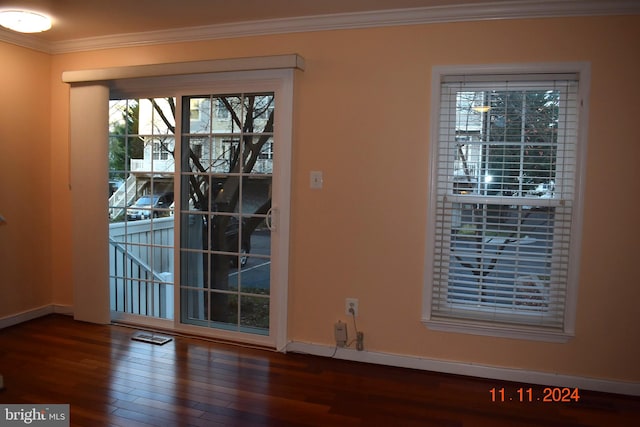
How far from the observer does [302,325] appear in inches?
134

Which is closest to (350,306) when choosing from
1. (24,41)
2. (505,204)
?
(505,204)

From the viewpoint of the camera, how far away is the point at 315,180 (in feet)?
10.9

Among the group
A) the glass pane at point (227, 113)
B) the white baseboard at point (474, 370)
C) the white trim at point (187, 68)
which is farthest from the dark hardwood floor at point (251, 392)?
the white trim at point (187, 68)

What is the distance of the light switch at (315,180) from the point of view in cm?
330

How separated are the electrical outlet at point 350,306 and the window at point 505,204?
49 cm

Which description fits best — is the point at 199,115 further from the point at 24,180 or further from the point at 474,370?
the point at 474,370

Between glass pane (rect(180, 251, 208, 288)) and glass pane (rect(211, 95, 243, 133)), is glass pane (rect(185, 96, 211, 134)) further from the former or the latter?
glass pane (rect(180, 251, 208, 288))

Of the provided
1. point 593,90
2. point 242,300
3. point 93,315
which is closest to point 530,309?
point 593,90

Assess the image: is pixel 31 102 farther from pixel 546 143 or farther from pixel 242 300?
pixel 546 143

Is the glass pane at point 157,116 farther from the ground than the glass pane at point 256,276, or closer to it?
farther from the ground

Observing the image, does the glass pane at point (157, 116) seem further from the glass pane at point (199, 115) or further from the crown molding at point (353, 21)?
the crown molding at point (353, 21)

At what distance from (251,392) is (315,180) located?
148 centimetres

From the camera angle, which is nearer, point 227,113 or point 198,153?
point 227,113

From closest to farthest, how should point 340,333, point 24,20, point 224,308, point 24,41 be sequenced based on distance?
1. point 24,20
2. point 340,333
3. point 224,308
4. point 24,41
